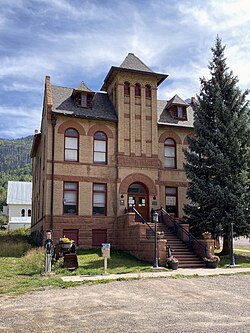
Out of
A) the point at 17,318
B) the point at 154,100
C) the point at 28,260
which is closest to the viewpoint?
the point at 17,318

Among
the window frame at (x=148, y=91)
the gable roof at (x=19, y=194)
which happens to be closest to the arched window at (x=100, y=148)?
the window frame at (x=148, y=91)

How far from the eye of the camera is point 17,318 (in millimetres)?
8492

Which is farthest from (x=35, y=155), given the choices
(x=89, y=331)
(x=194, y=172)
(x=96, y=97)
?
(x=89, y=331)

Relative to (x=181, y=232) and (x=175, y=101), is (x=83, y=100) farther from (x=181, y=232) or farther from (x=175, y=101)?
(x=181, y=232)

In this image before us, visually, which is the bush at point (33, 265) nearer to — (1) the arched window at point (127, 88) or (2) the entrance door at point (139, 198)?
(2) the entrance door at point (139, 198)

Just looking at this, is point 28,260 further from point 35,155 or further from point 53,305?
point 35,155

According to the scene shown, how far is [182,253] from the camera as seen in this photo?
67.4 feet

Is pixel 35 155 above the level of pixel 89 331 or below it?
above

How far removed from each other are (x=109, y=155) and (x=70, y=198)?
13.0 ft

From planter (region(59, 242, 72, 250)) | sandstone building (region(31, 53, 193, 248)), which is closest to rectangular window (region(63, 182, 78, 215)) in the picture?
sandstone building (region(31, 53, 193, 248))

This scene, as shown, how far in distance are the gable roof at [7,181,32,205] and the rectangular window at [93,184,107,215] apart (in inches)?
2069

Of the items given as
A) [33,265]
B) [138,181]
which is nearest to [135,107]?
[138,181]

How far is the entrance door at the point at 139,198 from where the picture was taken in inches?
1027

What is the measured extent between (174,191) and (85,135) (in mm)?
7621
